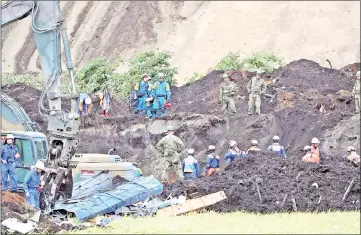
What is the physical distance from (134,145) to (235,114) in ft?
13.6

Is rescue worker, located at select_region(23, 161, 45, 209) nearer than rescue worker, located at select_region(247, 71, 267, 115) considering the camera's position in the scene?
Yes

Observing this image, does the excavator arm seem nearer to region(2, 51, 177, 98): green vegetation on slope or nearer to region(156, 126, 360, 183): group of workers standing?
region(156, 126, 360, 183): group of workers standing

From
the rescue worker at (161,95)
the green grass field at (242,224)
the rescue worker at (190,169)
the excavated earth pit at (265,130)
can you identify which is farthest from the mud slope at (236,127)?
the green grass field at (242,224)

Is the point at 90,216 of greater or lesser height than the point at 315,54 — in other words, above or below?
below

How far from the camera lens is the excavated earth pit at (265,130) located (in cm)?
2094

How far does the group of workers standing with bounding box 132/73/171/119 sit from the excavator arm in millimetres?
9595

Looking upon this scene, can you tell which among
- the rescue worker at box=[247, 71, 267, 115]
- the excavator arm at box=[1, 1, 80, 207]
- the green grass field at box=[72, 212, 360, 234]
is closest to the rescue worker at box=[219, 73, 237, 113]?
the rescue worker at box=[247, 71, 267, 115]

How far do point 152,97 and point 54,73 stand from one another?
10.3 metres

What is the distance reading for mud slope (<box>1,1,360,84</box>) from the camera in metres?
57.8

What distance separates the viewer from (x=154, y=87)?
3288 cm

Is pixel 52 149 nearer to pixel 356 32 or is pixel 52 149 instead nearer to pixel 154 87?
pixel 154 87

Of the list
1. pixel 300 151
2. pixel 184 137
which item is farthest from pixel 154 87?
Result: pixel 300 151

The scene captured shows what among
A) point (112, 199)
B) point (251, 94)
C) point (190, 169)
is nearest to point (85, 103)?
point (251, 94)

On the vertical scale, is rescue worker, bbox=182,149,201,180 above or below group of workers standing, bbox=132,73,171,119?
below
